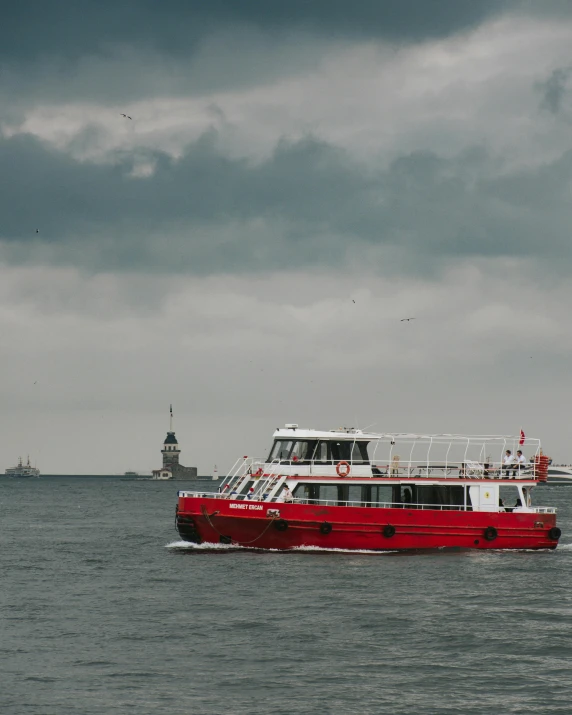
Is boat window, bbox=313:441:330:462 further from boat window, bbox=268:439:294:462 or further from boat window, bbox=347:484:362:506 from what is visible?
boat window, bbox=347:484:362:506

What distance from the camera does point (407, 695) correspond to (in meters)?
22.6

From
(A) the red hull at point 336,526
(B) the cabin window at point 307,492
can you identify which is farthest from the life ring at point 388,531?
(B) the cabin window at point 307,492

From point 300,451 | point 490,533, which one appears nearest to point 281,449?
point 300,451

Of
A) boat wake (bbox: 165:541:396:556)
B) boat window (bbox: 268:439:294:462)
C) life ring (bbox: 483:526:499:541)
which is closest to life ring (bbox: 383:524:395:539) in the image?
boat wake (bbox: 165:541:396:556)

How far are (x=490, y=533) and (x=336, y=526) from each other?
7151mm

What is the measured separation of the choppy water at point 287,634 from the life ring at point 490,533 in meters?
1.17

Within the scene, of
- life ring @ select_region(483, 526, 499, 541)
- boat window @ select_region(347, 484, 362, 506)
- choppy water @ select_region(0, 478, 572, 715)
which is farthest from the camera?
life ring @ select_region(483, 526, 499, 541)

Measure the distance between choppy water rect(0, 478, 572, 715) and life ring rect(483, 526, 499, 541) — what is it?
3.85 ft

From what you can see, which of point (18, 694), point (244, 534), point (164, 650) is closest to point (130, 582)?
point (244, 534)

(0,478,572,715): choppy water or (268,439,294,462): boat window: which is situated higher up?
(268,439,294,462): boat window

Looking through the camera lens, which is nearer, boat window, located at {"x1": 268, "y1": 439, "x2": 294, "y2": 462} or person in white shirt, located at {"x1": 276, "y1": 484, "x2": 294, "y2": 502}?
person in white shirt, located at {"x1": 276, "y1": 484, "x2": 294, "y2": 502}

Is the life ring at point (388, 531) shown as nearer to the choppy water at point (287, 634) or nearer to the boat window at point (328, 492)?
the choppy water at point (287, 634)

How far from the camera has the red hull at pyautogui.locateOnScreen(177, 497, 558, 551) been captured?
1761 inches

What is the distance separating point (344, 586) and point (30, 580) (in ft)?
41.7
